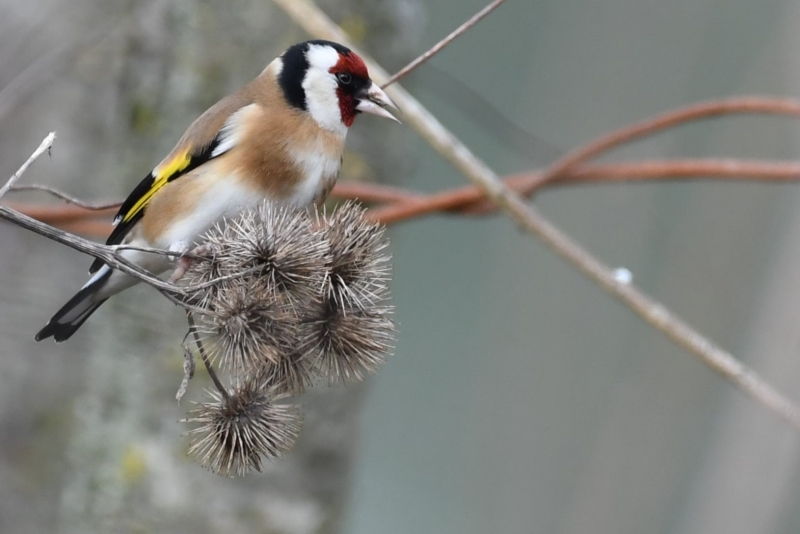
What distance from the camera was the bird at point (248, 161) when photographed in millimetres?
1743

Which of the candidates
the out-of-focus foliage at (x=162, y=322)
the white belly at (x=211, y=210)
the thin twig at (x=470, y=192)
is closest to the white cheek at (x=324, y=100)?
the thin twig at (x=470, y=192)

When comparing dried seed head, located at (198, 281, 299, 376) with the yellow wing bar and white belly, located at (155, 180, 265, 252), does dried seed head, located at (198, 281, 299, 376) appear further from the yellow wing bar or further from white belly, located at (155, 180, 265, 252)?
the yellow wing bar

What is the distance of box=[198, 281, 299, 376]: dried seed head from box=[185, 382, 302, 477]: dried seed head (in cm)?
A: 5

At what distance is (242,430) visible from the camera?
130 cm

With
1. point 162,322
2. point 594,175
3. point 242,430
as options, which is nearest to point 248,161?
point 242,430

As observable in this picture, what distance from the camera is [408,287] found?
14.0 feet

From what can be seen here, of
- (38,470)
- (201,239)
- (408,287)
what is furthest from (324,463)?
(408,287)

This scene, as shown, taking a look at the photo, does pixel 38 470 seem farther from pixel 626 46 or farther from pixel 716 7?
pixel 716 7

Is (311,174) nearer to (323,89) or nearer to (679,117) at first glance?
(323,89)

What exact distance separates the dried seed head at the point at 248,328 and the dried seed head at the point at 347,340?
0.15 ft

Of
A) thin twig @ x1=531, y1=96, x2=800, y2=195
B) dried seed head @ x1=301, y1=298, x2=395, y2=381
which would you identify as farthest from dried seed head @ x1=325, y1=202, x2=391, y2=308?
thin twig @ x1=531, y1=96, x2=800, y2=195

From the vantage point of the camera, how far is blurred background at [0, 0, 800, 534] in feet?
6.89

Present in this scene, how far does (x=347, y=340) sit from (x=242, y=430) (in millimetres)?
197

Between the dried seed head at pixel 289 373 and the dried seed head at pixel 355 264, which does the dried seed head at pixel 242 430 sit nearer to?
the dried seed head at pixel 289 373
